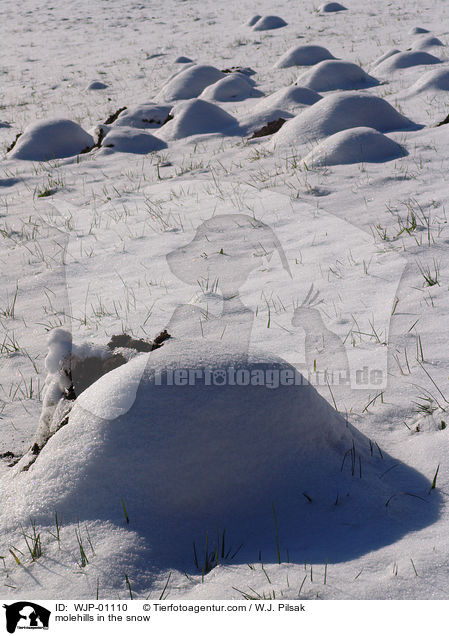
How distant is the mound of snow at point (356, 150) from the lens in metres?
6.25

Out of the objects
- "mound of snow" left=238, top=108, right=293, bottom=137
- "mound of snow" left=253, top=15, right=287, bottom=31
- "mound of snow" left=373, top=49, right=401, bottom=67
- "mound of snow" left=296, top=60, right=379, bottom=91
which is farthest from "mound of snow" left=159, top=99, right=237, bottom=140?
"mound of snow" left=253, top=15, right=287, bottom=31

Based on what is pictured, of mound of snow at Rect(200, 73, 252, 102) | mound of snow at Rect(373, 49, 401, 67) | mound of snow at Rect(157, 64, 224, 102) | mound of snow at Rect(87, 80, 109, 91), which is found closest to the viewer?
mound of snow at Rect(200, 73, 252, 102)

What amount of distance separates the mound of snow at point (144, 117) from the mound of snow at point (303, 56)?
4.19 m

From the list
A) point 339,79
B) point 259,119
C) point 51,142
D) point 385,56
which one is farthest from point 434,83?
point 51,142

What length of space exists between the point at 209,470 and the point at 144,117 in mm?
8844

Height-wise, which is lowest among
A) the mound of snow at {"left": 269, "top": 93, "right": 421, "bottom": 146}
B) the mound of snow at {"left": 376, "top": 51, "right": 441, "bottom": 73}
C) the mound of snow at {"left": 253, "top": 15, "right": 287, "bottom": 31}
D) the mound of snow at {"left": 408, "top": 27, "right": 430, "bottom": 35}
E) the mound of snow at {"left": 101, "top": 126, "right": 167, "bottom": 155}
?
the mound of snow at {"left": 101, "top": 126, "right": 167, "bottom": 155}

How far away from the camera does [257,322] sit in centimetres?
364

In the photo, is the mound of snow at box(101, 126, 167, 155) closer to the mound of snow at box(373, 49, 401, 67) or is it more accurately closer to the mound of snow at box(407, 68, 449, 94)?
the mound of snow at box(407, 68, 449, 94)

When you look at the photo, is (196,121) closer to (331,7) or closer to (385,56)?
(385,56)

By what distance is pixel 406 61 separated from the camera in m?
11.0

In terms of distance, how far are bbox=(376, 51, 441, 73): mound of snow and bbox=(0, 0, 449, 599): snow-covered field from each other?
1.80 m

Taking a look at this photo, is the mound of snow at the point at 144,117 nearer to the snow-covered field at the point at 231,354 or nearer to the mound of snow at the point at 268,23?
the snow-covered field at the point at 231,354

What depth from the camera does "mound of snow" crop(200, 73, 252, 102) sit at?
10812 mm

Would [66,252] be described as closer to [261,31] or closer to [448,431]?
[448,431]
